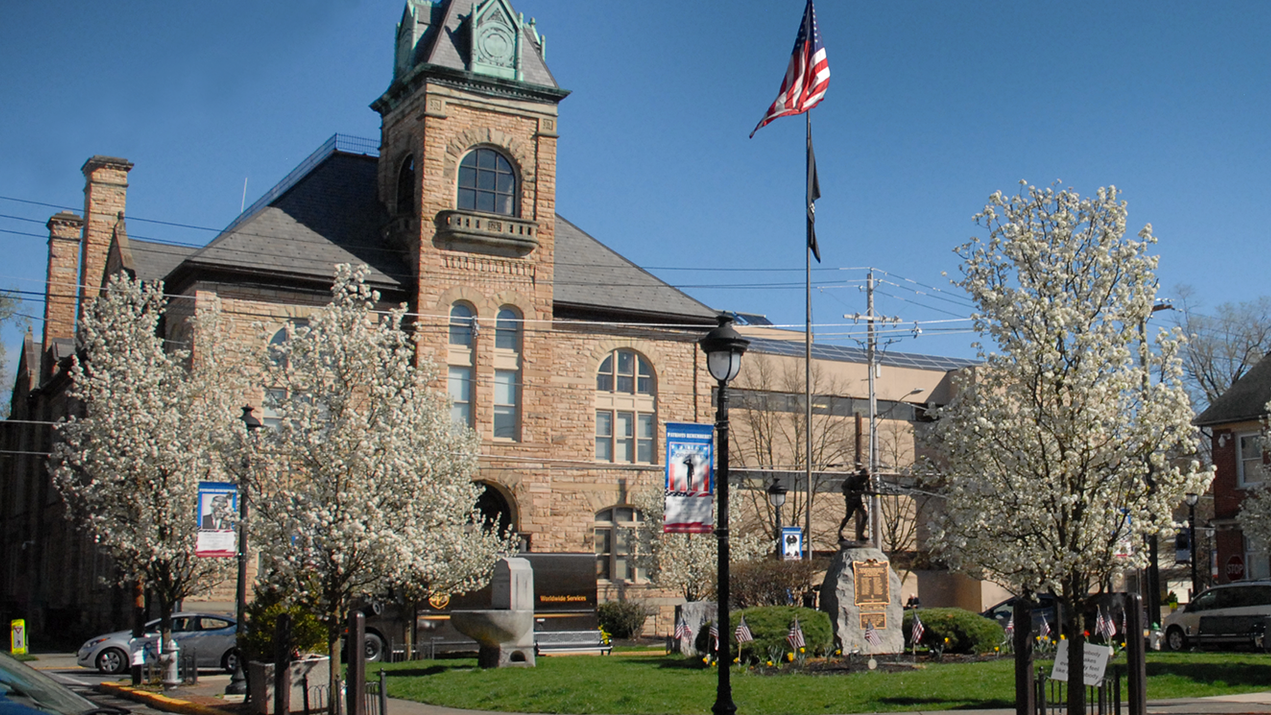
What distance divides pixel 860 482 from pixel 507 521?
1709cm

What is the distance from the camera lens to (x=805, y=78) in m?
30.9

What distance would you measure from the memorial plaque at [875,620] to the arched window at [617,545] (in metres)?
16.5

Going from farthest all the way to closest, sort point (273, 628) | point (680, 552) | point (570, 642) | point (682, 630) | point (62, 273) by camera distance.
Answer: point (62, 273) → point (680, 552) → point (570, 642) → point (682, 630) → point (273, 628)

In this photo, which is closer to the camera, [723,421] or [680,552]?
[723,421]

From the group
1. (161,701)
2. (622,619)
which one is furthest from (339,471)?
(622,619)

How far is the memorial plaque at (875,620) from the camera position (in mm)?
23500

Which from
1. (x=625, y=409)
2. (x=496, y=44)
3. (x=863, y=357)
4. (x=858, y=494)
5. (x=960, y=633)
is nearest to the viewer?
(x=960, y=633)

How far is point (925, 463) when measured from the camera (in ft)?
49.3

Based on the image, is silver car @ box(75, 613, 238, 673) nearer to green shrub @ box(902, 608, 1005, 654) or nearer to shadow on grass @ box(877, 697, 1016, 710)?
green shrub @ box(902, 608, 1005, 654)

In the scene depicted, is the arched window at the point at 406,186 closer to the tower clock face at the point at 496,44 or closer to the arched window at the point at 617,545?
the tower clock face at the point at 496,44

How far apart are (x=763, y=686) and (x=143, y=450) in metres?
13.9

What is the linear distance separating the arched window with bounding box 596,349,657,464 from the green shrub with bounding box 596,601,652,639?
195 inches

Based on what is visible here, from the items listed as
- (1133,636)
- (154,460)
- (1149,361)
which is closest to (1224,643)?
(1149,361)

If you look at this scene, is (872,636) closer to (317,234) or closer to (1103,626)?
(1103,626)
